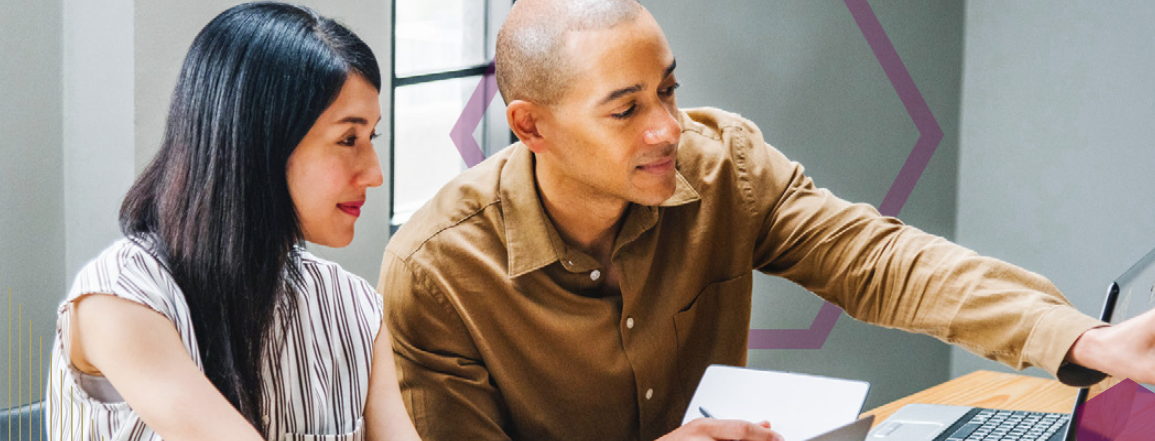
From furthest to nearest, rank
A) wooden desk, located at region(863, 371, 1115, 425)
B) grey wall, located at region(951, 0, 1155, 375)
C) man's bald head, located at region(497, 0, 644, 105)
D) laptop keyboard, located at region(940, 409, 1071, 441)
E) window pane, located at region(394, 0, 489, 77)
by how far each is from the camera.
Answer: grey wall, located at region(951, 0, 1155, 375) → window pane, located at region(394, 0, 489, 77) → wooden desk, located at region(863, 371, 1115, 425) → man's bald head, located at region(497, 0, 644, 105) → laptop keyboard, located at region(940, 409, 1071, 441)

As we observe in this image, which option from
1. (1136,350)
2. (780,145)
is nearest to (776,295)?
(780,145)

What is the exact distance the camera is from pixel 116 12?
4.87ft

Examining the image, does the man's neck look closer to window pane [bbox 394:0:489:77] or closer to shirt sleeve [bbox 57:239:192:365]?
shirt sleeve [bbox 57:239:192:365]

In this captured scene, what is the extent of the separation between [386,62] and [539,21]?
61 cm

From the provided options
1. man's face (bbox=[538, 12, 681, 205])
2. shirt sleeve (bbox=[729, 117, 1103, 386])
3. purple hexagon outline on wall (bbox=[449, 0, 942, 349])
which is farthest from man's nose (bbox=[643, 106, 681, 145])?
purple hexagon outline on wall (bbox=[449, 0, 942, 349])

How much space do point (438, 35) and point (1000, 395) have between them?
1411 mm

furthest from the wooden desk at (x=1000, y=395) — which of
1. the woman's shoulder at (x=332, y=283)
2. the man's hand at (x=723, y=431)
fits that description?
the woman's shoulder at (x=332, y=283)

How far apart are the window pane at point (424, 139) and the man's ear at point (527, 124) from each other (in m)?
0.85

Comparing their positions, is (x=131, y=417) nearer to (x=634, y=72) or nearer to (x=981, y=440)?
(x=634, y=72)

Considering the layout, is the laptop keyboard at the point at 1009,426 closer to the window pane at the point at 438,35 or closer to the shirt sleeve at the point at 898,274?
the shirt sleeve at the point at 898,274

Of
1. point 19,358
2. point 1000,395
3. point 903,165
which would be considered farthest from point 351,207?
→ point 903,165

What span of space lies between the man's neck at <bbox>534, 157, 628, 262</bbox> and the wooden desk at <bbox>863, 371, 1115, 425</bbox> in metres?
0.44

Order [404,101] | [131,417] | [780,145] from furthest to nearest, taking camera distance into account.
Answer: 1. [780,145]
2. [404,101]
3. [131,417]

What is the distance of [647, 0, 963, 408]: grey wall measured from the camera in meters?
2.62
